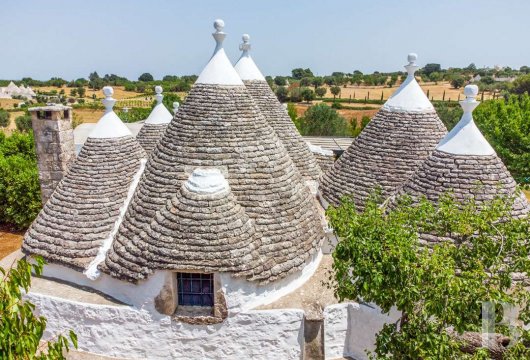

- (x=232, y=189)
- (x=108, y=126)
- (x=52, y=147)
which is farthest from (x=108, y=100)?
(x=232, y=189)

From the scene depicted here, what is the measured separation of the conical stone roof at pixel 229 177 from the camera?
9.09 metres

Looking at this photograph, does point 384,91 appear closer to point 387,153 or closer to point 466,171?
point 387,153

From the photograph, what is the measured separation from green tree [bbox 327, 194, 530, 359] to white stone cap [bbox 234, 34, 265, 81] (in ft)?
27.8

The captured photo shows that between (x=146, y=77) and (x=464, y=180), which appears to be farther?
(x=146, y=77)

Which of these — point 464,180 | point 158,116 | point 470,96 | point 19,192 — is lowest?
point 19,192

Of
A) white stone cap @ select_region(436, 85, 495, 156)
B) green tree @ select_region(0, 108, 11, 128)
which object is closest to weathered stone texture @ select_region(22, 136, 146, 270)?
white stone cap @ select_region(436, 85, 495, 156)

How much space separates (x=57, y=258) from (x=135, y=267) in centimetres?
241

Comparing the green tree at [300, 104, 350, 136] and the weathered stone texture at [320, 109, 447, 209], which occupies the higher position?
the green tree at [300, 104, 350, 136]

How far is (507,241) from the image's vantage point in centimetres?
589

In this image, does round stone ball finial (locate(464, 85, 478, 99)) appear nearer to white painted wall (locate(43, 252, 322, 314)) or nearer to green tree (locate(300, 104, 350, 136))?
white painted wall (locate(43, 252, 322, 314))

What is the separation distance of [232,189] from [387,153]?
4.89 meters

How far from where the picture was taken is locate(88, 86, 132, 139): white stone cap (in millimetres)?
11062

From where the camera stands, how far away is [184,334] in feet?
29.2

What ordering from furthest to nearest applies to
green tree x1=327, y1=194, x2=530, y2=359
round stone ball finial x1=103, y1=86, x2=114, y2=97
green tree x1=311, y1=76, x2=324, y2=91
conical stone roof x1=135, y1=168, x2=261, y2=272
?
green tree x1=311, y1=76, x2=324, y2=91 → round stone ball finial x1=103, y1=86, x2=114, y2=97 → conical stone roof x1=135, y1=168, x2=261, y2=272 → green tree x1=327, y1=194, x2=530, y2=359
